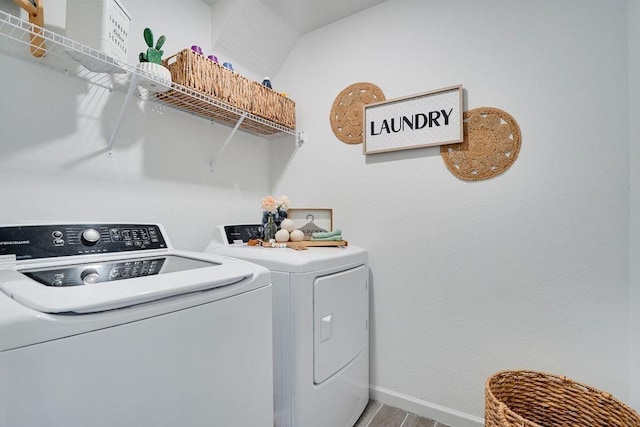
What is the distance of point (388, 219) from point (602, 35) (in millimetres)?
1305

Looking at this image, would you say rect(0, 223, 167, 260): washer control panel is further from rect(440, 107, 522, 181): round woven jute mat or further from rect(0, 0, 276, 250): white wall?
rect(440, 107, 522, 181): round woven jute mat

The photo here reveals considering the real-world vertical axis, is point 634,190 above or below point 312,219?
above

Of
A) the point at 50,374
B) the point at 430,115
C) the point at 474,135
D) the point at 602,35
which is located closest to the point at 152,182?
the point at 50,374

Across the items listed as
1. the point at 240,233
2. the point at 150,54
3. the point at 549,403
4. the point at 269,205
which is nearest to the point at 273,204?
the point at 269,205

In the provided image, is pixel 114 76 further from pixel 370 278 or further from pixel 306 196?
pixel 370 278

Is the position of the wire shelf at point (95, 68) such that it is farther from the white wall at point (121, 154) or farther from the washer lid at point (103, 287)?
the washer lid at point (103, 287)

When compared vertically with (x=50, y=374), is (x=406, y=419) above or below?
below

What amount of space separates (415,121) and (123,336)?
5.61 ft

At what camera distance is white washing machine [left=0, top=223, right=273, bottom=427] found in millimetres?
570

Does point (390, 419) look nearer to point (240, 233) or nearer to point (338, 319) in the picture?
point (338, 319)

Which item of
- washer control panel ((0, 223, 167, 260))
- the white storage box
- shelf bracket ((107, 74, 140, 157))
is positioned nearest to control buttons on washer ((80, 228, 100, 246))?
washer control panel ((0, 223, 167, 260))

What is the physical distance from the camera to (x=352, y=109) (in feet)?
6.61

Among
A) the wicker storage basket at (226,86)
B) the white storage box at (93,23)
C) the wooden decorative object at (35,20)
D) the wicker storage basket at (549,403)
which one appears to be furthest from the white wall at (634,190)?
the wooden decorative object at (35,20)

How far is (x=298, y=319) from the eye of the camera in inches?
51.6
